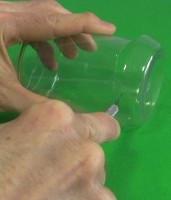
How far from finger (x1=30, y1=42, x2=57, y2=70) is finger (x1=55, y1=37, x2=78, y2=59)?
0.08 feet

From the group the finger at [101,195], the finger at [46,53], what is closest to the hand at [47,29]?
the finger at [46,53]

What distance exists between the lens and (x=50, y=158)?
1.41ft

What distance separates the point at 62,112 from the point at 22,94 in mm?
129

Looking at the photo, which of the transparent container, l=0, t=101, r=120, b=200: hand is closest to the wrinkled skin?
l=0, t=101, r=120, b=200: hand

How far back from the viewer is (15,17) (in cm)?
70

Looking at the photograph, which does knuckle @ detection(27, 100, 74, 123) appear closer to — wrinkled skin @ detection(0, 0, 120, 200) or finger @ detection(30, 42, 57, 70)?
wrinkled skin @ detection(0, 0, 120, 200)

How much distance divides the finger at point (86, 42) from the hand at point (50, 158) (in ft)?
0.89

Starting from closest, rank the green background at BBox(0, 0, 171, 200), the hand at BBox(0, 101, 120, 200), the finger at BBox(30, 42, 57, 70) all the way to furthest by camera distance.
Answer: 1. the hand at BBox(0, 101, 120, 200)
2. the green background at BBox(0, 0, 171, 200)
3. the finger at BBox(30, 42, 57, 70)

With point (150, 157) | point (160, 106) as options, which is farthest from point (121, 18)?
point (150, 157)

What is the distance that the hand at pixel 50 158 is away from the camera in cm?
42

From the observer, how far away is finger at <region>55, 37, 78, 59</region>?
0.71 metres

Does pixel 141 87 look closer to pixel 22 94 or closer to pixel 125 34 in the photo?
pixel 22 94

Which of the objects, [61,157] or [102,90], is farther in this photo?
[102,90]

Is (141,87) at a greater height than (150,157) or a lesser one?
greater
